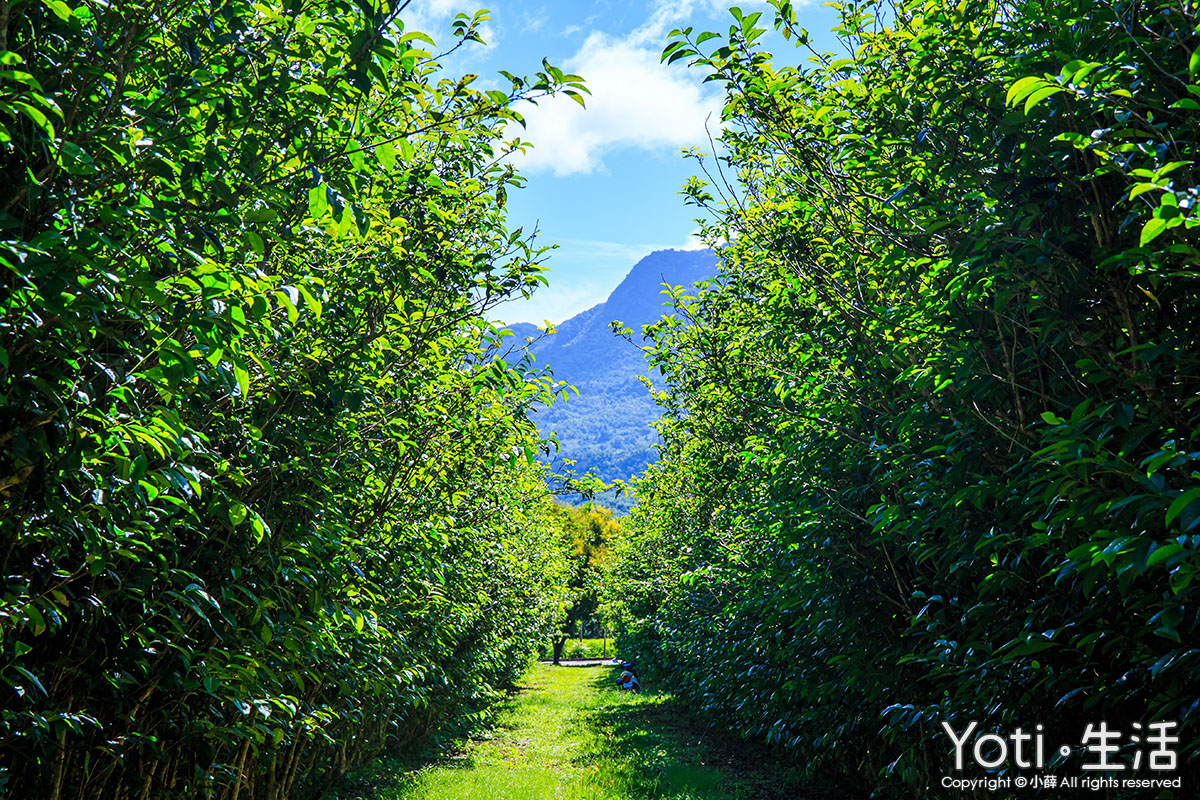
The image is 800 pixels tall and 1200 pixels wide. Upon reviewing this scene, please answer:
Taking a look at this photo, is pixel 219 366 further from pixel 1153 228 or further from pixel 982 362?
pixel 982 362

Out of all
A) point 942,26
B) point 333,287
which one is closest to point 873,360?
point 942,26

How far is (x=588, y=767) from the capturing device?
33.9ft

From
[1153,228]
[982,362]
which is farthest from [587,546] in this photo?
[1153,228]

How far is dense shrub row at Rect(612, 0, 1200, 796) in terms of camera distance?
2.29 meters

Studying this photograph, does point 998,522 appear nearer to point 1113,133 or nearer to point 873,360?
point 873,360

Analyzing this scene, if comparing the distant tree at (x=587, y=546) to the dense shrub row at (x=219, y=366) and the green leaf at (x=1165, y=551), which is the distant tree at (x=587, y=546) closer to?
the dense shrub row at (x=219, y=366)

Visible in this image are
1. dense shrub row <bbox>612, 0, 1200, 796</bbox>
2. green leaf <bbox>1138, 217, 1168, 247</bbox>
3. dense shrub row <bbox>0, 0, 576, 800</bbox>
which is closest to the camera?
green leaf <bbox>1138, 217, 1168, 247</bbox>

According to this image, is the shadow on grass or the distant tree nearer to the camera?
the shadow on grass

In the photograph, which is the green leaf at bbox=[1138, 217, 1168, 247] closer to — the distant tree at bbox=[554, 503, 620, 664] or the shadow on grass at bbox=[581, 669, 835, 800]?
→ the shadow on grass at bbox=[581, 669, 835, 800]

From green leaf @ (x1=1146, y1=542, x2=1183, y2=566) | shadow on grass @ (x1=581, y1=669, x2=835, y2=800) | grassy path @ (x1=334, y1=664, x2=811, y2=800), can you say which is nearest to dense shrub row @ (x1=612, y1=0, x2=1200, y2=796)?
green leaf @ (x1=1146, y1=542, x2=1183, y2=566)

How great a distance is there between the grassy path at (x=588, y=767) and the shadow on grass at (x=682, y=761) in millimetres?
14

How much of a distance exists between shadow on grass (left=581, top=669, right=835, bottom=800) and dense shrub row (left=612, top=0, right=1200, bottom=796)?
102 inches

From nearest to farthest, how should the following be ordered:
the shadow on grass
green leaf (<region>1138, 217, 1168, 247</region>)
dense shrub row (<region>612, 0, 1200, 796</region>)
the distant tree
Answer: green leaf (<region>1138, 217, 1168, 247</region>)
dense shrub row (<region>612, 0, 1200, 796</region>)
the shadow on grass
the distant tree

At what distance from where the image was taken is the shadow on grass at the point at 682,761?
8.12m
